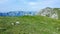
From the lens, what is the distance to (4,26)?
21.3 m

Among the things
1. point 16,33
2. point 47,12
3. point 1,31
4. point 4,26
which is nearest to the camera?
point 16,33

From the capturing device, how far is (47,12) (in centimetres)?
7919

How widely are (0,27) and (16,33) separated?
3291 millimetres

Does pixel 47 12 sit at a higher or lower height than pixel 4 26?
lower

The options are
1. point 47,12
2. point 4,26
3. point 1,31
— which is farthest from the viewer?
point 47,12

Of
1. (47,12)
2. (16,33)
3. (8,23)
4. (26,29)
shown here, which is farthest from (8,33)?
(47,12)

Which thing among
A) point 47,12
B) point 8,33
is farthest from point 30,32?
point 47,12

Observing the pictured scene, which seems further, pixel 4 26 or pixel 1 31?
pixel 4 26

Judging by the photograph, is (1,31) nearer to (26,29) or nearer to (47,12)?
(26,29)

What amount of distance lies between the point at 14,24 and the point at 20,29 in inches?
91.2

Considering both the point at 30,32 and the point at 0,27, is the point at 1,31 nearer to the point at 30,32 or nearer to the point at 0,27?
the point at 0,27

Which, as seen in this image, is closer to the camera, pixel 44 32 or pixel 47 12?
pixel 44 32

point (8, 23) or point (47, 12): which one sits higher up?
point (8, 23)

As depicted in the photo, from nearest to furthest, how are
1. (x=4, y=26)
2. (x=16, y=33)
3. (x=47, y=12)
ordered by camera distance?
(x=16, y=33) < (x=4, y=26) < (x=47, y=12)
